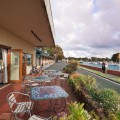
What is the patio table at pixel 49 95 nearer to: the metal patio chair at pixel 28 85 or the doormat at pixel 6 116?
the doormat at pixel 6 116

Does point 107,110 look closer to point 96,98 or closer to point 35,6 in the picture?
point 96,98

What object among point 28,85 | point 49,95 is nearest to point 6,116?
point 49,95

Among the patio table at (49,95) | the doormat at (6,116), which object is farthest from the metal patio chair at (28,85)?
the doormat at (6,116)

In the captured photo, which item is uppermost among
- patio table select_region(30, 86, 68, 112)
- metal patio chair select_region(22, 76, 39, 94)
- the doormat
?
patio table select_region(30, 86, 68, 112)

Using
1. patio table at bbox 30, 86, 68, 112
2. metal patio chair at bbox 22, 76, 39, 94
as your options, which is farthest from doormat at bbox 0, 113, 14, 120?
metal patio chair at bbox 22, 76, 39, 94

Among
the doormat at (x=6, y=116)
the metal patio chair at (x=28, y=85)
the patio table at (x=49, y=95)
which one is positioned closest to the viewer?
the patio table at (x=49, y=95)

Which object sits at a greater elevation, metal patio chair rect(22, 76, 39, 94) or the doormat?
metal patio chair rect(22, 76, 39, 94)

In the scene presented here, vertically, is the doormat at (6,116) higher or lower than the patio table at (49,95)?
lower

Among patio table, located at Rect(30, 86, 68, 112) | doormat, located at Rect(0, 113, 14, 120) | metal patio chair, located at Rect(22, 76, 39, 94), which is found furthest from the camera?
metal patio chair, located at Rect(22, 76, 39, 94)

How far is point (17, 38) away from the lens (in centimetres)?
1559

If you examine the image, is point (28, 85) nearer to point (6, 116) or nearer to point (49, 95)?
point (6, 116)

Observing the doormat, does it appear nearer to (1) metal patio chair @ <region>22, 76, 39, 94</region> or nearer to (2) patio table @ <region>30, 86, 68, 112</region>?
(2) patio table @ <region>30, 86, 68, 112</region>

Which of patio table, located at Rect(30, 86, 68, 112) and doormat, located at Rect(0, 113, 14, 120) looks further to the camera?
doormat, located at Rect(0, 113, 14, 120)

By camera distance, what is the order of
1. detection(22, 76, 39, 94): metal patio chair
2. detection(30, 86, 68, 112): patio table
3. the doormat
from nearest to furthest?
1. detection(30, 86, 68, 112): patio table
2. the doormat
3. detection(22, 76, 39, 94): metal patio chair
